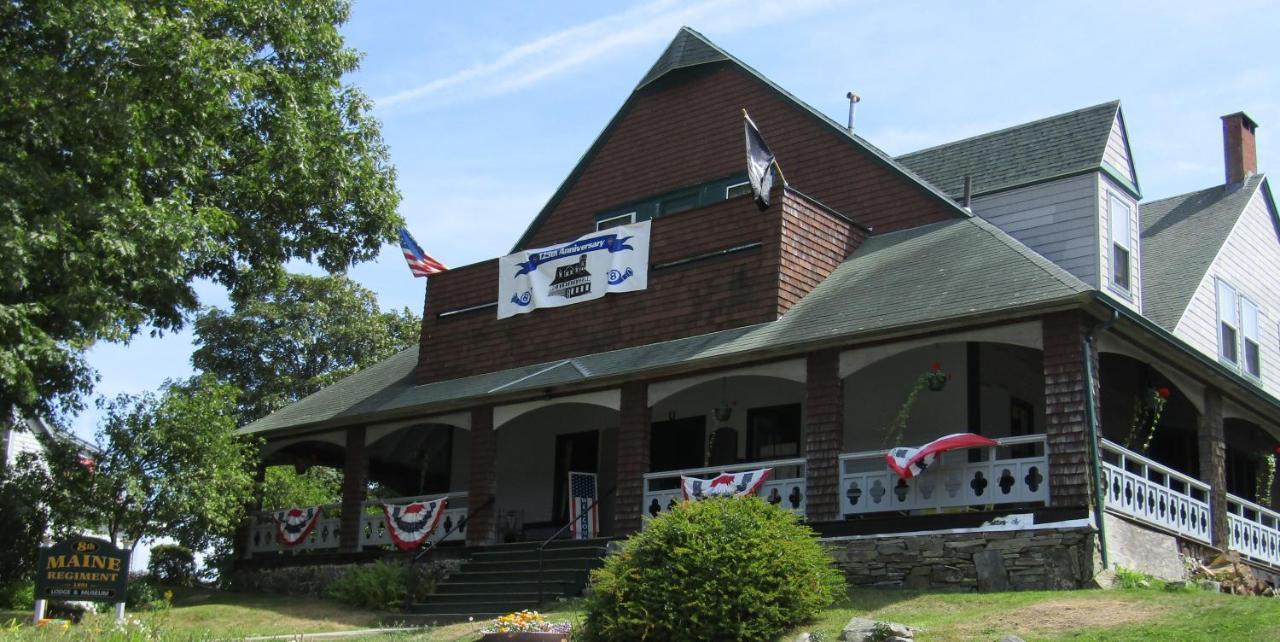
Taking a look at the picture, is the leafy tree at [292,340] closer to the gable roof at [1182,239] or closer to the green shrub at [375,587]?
the green shrub at [375,587]

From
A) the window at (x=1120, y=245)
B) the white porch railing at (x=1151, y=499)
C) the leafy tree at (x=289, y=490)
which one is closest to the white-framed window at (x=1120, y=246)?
the window at (x=1120, y=245)

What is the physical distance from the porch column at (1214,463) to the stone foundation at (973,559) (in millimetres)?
4776

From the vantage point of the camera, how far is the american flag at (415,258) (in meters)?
26.9

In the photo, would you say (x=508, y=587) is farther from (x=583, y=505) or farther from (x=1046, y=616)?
(x=1046, y=616)

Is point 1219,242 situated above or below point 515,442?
above

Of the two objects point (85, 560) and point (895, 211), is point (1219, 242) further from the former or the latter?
point (85, 560)

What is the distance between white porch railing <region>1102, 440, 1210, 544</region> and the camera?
57.2 ft

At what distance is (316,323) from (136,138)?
2368 centimetres

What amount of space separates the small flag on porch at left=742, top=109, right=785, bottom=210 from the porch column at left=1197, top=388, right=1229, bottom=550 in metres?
7.23

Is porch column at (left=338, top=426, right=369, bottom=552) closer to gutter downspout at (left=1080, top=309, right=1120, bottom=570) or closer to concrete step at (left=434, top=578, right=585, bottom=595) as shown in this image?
concrete step at (left=434, top=578, right=585, bottom=595)

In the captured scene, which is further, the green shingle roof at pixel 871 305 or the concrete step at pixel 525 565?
the concrete step at pixel 525 565

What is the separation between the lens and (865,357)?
752 inches

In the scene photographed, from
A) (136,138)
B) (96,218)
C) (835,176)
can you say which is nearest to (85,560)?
(96,218)

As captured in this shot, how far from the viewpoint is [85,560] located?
736 inches
